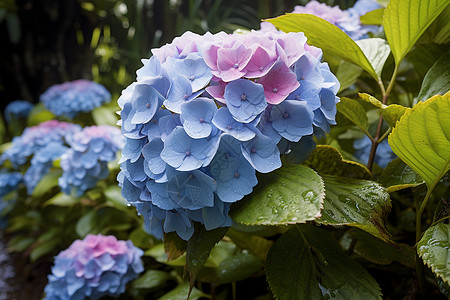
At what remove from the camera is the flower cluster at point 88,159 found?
4.27 feet

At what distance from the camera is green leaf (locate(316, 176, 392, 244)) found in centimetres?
47

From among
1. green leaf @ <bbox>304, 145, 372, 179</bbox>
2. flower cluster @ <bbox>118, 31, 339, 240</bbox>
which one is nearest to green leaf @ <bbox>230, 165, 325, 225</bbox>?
flower cluster @ <bbox>118, 31, 339, 240</bbox>

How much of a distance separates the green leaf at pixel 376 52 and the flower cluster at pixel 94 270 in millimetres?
740

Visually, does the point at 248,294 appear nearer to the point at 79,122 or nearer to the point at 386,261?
the point at 386,261

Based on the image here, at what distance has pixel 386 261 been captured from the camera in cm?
71

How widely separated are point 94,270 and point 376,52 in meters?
0.82

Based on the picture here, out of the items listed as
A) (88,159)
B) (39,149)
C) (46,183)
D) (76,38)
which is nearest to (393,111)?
(88,159)

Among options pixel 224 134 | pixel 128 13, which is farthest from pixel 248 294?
pixel 128 13

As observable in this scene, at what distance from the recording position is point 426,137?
1.50 feet

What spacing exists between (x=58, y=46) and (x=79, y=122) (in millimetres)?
842

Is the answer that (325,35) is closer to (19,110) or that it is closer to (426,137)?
(426,137)

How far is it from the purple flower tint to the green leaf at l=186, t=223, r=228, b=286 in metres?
1.26

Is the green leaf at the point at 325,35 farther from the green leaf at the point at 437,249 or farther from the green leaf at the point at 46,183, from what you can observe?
the green leaf at the point at 46,183

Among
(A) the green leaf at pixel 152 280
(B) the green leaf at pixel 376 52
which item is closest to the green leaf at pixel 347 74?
(B) the green leaf at pixel 376 52
